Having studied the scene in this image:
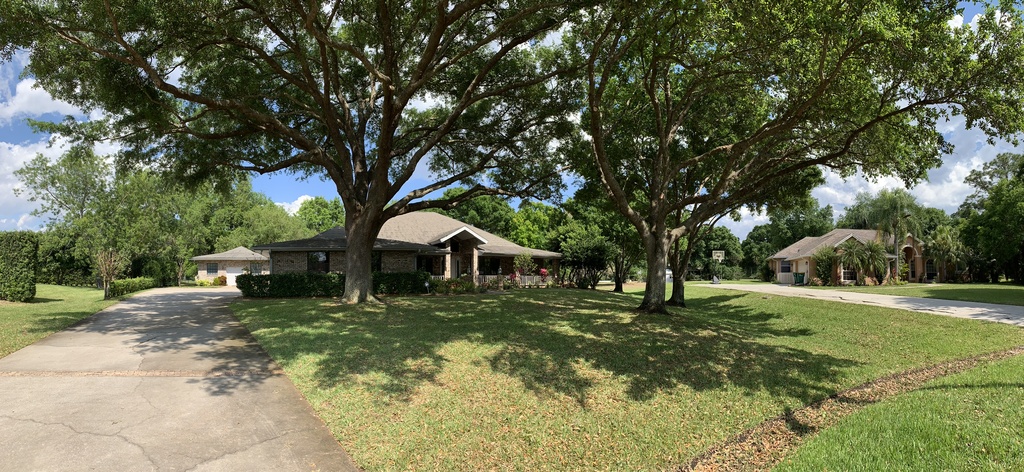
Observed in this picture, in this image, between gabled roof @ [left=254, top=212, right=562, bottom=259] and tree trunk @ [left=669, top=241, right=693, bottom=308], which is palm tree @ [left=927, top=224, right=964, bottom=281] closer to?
gabled roof @ [left=254, top=212, right=562, bottom=259]

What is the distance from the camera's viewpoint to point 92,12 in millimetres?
10062

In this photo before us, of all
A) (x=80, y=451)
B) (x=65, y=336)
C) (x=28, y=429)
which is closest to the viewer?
(x=80, y=451)

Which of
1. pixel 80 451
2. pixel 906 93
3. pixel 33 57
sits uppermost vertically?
pixel 33 57

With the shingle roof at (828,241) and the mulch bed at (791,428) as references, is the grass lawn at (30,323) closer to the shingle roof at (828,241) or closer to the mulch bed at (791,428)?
the mulch bed at (791,428)

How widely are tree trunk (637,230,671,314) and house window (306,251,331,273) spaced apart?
18495mm

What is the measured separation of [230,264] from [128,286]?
14.3m

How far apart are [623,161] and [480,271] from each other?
57.7 feet

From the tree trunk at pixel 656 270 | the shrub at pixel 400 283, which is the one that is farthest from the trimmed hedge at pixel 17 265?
the tree trunk at pixel 656 270

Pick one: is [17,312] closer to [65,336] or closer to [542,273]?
[65,336]

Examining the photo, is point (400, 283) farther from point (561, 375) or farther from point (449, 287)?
point (561, 375)

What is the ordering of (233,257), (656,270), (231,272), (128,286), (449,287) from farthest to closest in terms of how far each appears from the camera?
(231,272), (233,257), (128,286), (449,287), (656,270)

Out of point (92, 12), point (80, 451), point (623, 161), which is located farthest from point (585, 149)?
point (80, 451)

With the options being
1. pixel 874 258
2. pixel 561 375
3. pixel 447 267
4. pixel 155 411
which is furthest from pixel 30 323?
pixel 874 258

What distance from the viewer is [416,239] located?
93.2ft
